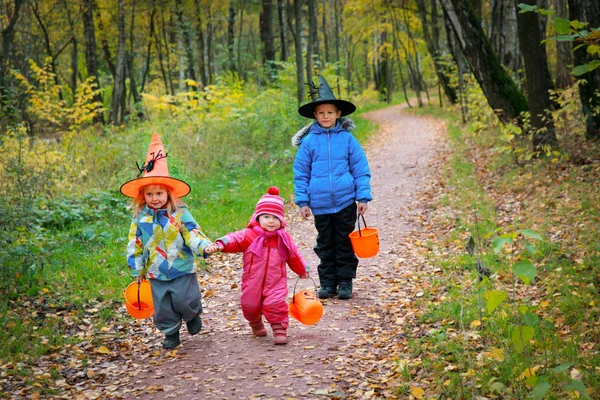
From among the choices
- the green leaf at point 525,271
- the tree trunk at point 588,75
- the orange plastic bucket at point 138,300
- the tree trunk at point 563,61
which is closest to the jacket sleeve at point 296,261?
the orange plastic bucket at point 138,300

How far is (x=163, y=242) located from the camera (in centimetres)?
504

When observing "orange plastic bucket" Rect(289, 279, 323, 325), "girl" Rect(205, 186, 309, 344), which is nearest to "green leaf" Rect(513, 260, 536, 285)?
"orange plastic bucket" Rect(289, 279, 323, 325)

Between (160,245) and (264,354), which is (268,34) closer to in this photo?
(160,245)

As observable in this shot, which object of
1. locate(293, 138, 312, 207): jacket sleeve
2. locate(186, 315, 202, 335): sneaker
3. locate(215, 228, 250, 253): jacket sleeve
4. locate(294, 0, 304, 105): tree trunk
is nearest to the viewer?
locate(215, 228, 250, 253): jacket sleeve

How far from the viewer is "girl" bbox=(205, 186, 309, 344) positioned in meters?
5.04

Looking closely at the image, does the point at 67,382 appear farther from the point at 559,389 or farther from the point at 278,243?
the point at 559,389

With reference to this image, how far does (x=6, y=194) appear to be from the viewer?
849 centimetres

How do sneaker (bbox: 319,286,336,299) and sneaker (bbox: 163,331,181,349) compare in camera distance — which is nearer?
sneaker (bbox: 163,331,181,349)

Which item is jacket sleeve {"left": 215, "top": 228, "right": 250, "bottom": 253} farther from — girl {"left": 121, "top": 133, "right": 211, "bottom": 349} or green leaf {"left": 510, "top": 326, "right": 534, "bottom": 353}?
green leaf {"left": 510, "top": 326, "right": 534, "bottom": 353}

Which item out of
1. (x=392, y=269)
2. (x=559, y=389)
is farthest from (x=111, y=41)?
(x=559, y=389)

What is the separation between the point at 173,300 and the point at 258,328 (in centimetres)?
84

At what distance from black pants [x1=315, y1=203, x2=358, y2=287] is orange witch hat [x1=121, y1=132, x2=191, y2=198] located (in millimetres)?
1709

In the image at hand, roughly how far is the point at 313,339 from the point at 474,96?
13.2 metres

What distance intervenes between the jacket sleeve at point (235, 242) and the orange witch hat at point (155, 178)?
0.54 meters
